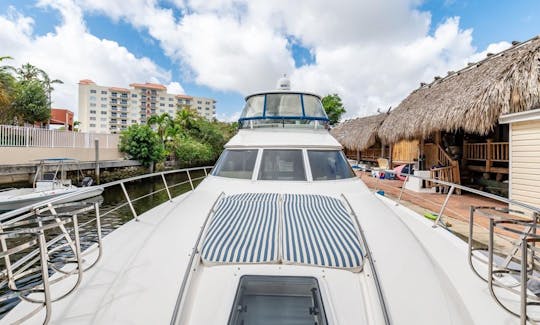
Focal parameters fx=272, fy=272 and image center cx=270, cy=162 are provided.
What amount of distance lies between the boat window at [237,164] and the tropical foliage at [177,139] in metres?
16.5

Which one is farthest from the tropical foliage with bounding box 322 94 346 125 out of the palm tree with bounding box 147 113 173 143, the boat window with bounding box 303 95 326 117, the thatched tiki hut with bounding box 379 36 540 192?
the boat window with bounding box 303 95 326 117

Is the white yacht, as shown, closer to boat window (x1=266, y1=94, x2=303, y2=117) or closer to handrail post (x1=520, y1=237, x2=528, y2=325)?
handrail post (x1=520, y1=237, x2=528, y2=325)

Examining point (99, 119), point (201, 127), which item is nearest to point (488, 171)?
point (201, 127)

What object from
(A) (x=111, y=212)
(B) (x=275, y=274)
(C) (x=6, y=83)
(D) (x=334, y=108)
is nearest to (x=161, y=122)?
(C) (x=6, y=83)

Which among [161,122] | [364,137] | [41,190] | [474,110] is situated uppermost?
[161,122]

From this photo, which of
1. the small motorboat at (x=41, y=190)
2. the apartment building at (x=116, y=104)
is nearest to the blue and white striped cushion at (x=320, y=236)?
the small motorboat at (x=41, y=190)

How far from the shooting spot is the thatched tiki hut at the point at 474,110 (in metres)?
6.80

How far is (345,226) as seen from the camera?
2.21 meters

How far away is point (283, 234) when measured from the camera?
81.6 inches

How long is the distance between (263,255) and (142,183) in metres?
18.2

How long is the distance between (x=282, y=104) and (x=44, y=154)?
14.5 m

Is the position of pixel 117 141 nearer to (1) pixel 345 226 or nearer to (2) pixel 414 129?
(2) pixel 414 129

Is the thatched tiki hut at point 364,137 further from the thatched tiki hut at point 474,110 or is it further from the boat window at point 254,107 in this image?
the boat window at point 254,107

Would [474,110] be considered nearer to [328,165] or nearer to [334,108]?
[328,165]
